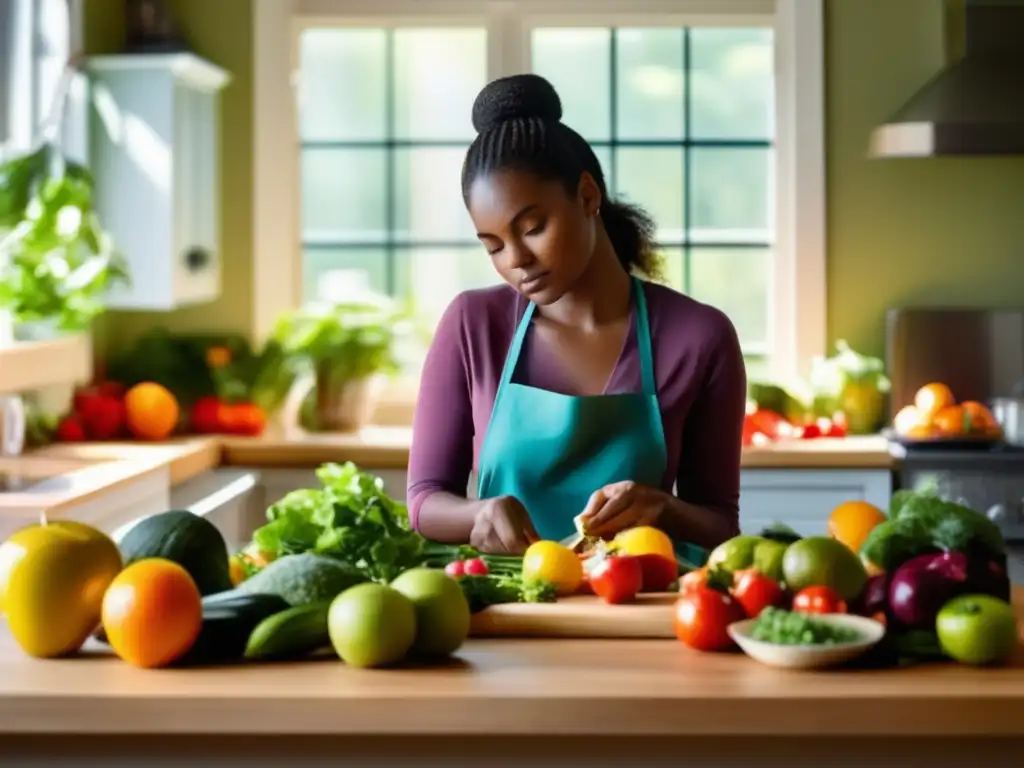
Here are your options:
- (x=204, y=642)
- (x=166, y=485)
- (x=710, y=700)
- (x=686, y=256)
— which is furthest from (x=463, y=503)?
(x=686, y=256)

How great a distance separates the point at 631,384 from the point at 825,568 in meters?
0.74

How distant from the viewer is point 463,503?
8.02 ft

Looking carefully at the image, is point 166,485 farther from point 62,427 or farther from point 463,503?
point 463,503

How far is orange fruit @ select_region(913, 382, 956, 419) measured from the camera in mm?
4574

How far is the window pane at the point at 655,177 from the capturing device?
16.9 ft

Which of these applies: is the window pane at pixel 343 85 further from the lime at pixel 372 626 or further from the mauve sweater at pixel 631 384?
the lime at pixel 372 626

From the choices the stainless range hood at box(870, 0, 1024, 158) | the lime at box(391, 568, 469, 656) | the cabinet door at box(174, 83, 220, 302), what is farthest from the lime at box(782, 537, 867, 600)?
the cabinet door at box(174, 83, 220, 302)

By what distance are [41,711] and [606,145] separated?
3694mm

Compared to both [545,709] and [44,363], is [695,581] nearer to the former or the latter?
[545,709]

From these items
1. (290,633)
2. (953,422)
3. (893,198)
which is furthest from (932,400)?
(290,633)

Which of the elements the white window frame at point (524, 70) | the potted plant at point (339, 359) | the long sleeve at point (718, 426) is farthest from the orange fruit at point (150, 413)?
the long sleeve at point (718, 426)

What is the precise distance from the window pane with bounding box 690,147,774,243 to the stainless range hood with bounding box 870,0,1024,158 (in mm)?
456

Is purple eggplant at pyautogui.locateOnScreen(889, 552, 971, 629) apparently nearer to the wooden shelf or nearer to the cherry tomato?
the cherry tomato

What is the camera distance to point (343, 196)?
5203mm
